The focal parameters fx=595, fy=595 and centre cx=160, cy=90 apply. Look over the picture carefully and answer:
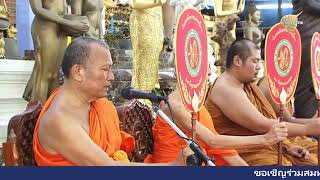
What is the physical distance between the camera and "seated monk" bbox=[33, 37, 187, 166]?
2051 mm

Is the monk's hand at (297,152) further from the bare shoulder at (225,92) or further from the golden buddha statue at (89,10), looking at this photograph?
the golden buddha statue at (89,10)

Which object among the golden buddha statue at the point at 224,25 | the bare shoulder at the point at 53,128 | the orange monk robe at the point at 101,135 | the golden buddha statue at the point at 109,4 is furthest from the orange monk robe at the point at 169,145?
the golden buddha statue at the point at 109,4

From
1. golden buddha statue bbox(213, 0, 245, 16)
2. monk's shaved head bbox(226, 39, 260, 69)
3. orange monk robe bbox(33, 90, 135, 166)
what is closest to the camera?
orange monk robe bbox(33, 90, 135, 166)

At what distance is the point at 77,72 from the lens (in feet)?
7.26

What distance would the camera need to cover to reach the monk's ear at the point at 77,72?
2.21 metres

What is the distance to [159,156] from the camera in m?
2.78

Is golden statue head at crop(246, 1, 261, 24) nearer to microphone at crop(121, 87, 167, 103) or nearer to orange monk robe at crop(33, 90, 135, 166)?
orange monk robe at crop(33, 90, 135, 166)

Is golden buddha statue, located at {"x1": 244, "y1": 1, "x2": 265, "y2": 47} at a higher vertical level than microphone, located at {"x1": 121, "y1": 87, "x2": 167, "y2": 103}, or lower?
higher

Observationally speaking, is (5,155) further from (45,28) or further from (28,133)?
(45,28)

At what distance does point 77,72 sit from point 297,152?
5.46 feet

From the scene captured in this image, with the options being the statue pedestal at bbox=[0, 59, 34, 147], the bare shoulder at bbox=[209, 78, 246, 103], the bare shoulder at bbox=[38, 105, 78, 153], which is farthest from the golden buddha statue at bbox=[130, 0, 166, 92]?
the bare shoulder at bbox=[38, 105, 78, 153]

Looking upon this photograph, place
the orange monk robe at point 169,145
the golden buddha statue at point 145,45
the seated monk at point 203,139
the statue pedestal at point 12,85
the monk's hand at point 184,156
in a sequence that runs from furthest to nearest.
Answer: the golden buddha statue at point 145,45 < the statue pedestal at point 12,85 < the orange monk robe at point 169,145 < the seated monk at point 203,139 < the monk's hand at point 184,156

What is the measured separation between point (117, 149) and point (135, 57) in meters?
3.65

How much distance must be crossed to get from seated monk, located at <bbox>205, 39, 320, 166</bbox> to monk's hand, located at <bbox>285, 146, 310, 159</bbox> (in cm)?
10
